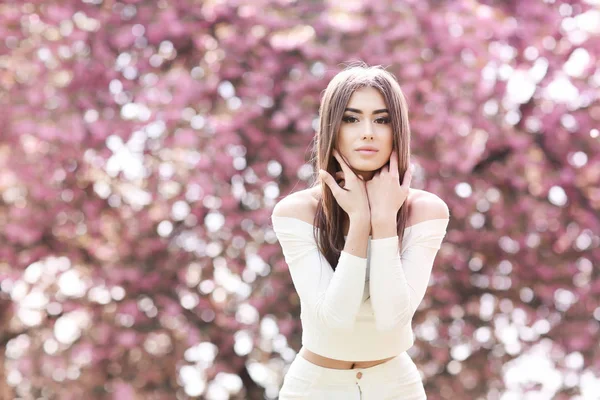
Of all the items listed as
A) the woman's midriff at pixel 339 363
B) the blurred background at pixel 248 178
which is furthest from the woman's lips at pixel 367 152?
the blurred background at pixel 248 178

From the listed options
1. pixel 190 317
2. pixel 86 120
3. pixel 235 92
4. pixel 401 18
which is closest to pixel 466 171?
pixel 401 18

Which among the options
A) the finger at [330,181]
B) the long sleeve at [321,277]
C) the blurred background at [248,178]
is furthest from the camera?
the blurred background at [248,178]

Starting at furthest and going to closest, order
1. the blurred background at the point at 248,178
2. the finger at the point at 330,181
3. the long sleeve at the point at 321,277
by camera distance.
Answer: the blurred background at the point at 248,178, the finger at the point at 330,181, the long sleeve at the point at 321,277

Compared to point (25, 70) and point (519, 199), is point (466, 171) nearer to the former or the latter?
point (519, 199)

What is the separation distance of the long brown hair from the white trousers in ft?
0.79

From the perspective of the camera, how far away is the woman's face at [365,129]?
6.58 feet

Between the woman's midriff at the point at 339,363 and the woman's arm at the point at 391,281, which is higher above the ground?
the woman's arm at the point at 391,281

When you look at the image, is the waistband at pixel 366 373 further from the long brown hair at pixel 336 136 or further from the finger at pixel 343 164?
the finger at pixel 343 164

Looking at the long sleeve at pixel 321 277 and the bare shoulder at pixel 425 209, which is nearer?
the long sleeve at pixel 321 277

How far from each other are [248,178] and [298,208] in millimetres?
2178

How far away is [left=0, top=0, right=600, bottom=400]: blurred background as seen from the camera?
4113 mm

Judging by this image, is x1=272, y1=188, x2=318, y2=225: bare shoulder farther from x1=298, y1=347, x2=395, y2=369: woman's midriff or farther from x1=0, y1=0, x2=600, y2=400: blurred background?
x1=0, y1=0, x2=600, y2=400: blurred background

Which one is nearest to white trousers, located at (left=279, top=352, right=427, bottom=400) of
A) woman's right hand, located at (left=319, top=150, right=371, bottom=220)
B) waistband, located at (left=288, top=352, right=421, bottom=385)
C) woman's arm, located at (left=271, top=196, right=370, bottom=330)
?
waistband, located at (left=288, top=352, right=421, bottom=385)

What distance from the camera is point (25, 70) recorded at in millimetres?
4277
